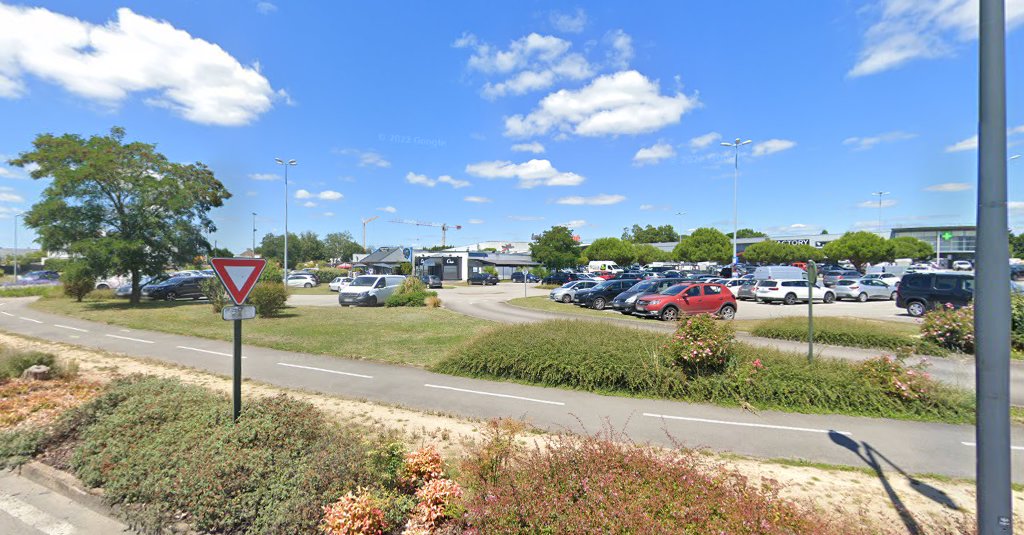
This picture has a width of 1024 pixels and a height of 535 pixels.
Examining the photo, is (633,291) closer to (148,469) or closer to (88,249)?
(148,469)

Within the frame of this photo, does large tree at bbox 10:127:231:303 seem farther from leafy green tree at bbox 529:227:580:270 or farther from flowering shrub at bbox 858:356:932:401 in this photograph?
leafy green tree at bbox 529:227:580:270

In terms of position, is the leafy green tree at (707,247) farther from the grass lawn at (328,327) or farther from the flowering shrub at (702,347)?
the flowering shrub at (702,347)

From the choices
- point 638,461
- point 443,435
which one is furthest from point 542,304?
point 638,461

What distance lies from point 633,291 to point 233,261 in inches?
800

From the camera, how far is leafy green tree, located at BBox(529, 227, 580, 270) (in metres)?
49.5

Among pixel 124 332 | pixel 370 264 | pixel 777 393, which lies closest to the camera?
pixel 777 393

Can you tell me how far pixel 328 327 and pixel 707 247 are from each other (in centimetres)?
5082

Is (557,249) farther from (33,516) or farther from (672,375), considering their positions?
(33,516)

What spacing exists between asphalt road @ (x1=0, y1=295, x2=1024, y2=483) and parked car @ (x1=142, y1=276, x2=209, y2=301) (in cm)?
2096

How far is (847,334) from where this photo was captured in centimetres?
1286

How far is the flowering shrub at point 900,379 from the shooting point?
6.97 m

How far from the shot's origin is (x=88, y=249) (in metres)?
21.1

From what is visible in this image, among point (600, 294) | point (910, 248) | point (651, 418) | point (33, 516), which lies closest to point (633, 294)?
point (600, 294)

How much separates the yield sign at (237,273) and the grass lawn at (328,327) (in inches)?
211
